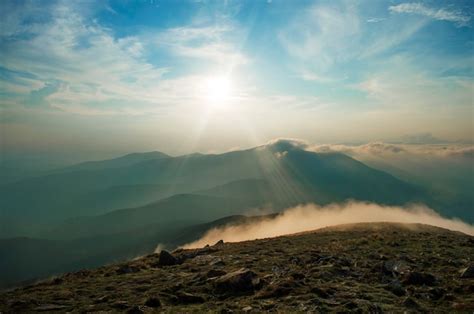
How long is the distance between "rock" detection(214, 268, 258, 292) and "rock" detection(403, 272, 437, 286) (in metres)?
9.56

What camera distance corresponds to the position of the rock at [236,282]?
18097mm

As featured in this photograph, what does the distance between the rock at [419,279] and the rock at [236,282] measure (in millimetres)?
9558

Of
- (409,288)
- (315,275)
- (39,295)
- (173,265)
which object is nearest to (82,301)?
(39,295)

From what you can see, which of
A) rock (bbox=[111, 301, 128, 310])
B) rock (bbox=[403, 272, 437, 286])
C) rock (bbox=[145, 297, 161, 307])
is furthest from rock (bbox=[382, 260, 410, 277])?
rock (bbox=[111, 301, 128, 310])

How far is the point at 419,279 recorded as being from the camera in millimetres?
18094

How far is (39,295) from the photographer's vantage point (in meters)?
20.8

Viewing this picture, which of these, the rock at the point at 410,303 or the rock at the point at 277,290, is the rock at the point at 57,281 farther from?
the rock at the point at 410,303

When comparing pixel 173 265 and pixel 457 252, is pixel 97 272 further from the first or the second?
pixel 457 252

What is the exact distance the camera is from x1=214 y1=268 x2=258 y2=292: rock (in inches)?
712

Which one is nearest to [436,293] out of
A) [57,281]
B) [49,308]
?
[49,308]

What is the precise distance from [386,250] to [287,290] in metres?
15.7

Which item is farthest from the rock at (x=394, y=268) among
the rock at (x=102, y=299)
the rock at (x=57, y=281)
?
the rock at (x=57, y=281)

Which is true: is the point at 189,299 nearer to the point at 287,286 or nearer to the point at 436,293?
the point at 287,286

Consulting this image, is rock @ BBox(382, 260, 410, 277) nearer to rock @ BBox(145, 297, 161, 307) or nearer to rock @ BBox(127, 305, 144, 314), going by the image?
rock @ BBox(145, 297, 161, 307)
